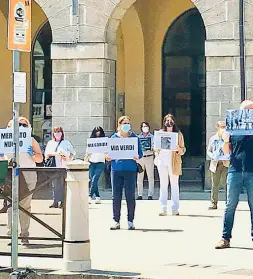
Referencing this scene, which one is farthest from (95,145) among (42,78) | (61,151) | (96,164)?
(42,78)

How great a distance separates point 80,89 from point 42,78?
17.5 feet

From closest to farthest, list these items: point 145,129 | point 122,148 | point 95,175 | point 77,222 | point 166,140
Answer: point 77,222 < point 122,148 < point 166,140 < point 95,175 < point 145,129

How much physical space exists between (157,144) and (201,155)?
915 cm

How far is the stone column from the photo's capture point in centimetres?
2170

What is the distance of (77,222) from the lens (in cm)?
1033

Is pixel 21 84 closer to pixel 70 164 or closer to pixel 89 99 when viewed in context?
pixel 70 164

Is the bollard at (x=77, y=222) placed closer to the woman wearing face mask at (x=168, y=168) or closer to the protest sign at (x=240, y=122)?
the protest sign at (x=240, y=122)

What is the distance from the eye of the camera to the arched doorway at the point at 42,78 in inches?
1041

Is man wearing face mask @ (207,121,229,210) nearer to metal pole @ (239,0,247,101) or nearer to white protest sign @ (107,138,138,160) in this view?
metal pole @ (239,0,247,101)

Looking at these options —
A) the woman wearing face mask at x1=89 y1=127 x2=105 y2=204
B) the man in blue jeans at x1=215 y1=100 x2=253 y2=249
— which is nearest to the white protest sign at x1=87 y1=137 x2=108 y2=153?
the woman wearing face mask at x1=89 y1=127 x2=105 y2=204

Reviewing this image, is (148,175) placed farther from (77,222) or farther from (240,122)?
(77,222)

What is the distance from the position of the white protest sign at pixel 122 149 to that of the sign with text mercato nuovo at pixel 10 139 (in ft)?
5.08

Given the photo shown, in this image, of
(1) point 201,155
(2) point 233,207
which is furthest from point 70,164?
(1) point 201,155

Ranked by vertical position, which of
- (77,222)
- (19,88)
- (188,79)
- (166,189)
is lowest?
(166,189)
